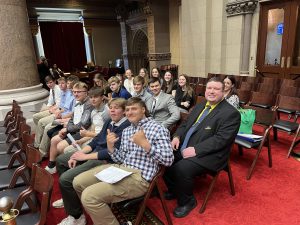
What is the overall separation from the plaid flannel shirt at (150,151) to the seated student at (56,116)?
1.88 metres

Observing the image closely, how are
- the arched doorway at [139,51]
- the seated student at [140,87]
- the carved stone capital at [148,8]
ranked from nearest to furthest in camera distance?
1. the seated student at [140,87]
2. the carved stone capital at [148,8]
3. the arched doorway at [139,51]

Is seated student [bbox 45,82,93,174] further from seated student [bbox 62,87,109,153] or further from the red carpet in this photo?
the red carpet

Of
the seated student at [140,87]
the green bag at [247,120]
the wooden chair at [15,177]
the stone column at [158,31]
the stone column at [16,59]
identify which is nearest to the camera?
the wooden chair at [15,177]

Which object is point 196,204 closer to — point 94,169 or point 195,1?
point 94,169

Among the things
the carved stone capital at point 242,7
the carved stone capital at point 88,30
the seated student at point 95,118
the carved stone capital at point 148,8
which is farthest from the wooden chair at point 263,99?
the carved stone capital at point 88,30

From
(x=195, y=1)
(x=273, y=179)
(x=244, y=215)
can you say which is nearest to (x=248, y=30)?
(x=195, y=1)

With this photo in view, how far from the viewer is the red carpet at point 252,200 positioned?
7.11 ft

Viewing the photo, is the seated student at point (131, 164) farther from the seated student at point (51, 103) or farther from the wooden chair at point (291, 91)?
the wooden chair at point (291, 91)

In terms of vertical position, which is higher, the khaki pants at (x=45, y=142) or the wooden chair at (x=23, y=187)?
the wooden chair at (x=23, y=187)

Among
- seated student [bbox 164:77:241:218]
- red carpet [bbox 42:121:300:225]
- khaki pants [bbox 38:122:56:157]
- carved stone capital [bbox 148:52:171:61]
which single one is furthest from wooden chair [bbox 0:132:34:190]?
carved stone capital [bbox 148:52:171:61]

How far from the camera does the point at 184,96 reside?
160 inches

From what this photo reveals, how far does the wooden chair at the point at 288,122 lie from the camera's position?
3266 mm

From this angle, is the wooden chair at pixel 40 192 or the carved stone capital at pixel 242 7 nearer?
the wooden chair at pixel 40 192

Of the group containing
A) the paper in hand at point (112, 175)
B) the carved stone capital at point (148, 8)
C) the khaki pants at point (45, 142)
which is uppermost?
the carved stone capital at point (148, 8)
